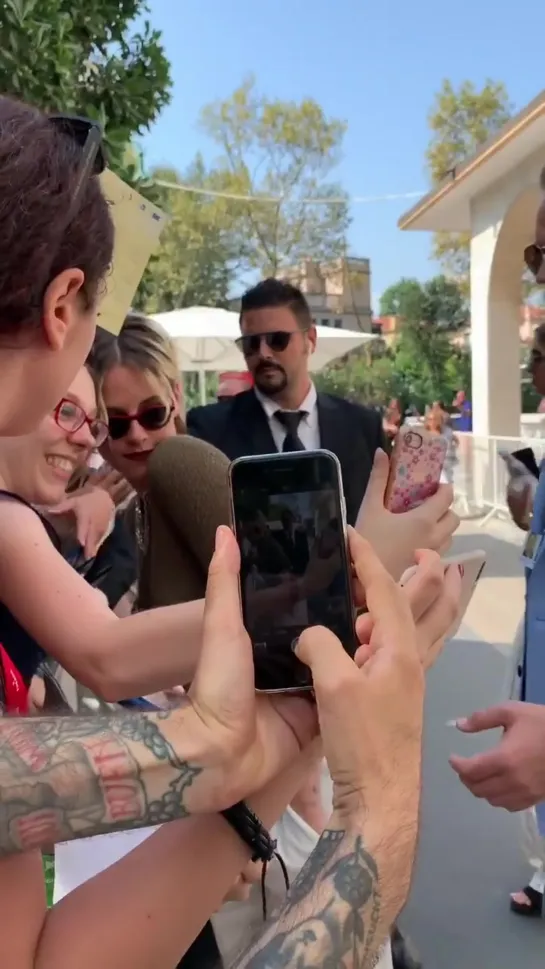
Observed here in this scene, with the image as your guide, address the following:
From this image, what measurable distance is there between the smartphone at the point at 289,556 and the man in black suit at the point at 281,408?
2340mm

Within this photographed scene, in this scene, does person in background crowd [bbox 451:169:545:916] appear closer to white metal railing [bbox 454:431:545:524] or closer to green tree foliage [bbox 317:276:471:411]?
white metal railing [bbox 454:431:545:524]

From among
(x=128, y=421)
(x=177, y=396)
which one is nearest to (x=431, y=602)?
(x=128, y=421)

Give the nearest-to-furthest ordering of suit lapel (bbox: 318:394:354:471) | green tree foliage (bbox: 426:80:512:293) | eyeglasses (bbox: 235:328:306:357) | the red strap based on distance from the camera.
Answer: the red strap < suit lapel (bbox: 318:394:354:471) < eyeglasses (bbox: 235:328:306:357) < green tree foliage (bbox: 426:80:512:293)

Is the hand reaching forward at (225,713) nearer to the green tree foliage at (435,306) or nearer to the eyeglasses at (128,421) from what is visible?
the eyeglasses at (128,421)

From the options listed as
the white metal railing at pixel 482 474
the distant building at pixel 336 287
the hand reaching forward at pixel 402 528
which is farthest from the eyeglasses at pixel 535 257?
the distant building at pixel 336 287

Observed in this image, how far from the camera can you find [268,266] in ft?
88.8

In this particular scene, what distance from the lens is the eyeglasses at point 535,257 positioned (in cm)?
208

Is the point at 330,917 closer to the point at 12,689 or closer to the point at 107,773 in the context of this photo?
the point at 107,773

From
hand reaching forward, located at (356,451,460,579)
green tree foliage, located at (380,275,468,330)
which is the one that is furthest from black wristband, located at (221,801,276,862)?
green tree foliage, located at (380,275,468,330)

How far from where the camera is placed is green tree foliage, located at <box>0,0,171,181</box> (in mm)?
3135

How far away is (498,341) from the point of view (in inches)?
450

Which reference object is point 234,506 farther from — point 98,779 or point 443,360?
point 443,360

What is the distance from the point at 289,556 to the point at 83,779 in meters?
0.29

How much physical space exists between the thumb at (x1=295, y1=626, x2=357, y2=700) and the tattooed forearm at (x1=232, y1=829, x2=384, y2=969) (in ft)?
0.47
